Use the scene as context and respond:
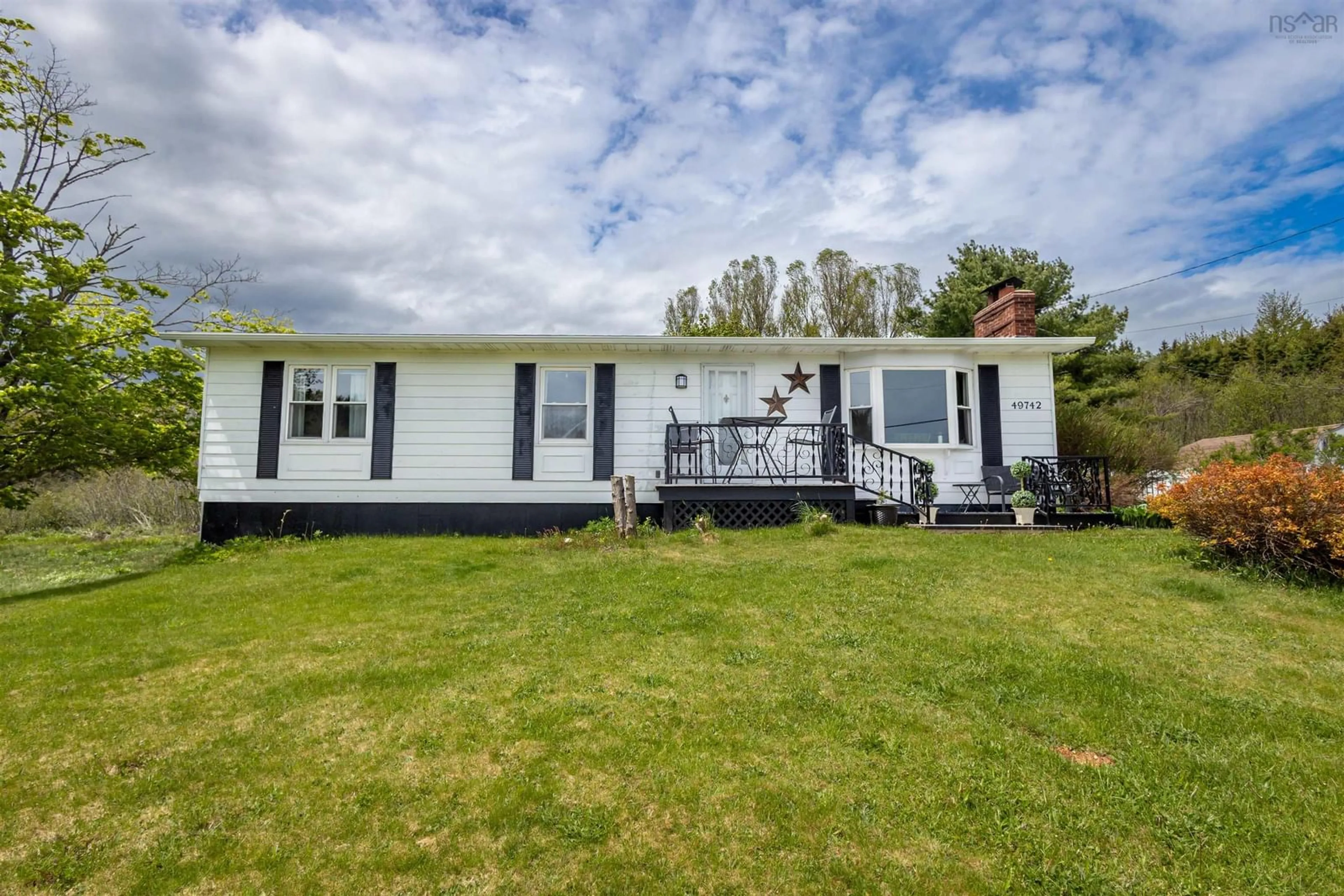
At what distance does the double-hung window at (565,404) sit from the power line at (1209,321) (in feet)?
79.6

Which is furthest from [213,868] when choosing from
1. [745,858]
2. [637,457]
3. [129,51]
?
[129,51]

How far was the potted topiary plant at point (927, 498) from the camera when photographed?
9109mm

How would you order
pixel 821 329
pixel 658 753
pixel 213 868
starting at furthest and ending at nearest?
1. pixel 821 329
2. pixel 658 753
3. pixel 213 868

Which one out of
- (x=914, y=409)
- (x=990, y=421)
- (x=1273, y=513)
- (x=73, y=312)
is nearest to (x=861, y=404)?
(x=914, y=409)

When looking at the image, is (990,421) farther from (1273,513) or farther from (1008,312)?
(1273,513)

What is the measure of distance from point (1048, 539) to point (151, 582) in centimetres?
1082

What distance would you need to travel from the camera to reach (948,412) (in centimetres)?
1038

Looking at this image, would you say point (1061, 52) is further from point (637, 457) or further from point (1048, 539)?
point (637, 457)

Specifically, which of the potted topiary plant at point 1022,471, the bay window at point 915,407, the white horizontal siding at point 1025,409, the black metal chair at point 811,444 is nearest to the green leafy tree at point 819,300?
the white horizontal siding at point 1025,409

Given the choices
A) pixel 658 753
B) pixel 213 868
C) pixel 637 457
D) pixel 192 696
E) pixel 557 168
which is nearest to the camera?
pixel 213 868

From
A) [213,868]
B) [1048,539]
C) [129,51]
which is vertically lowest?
[213,868]

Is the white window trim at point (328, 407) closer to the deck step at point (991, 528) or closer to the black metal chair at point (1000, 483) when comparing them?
the deck step at point (991, 528)

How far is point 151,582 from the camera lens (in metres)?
7.19

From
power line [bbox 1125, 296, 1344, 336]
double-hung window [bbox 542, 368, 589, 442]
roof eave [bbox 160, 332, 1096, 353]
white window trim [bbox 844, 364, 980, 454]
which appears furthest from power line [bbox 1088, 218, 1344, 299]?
double-hung window [bbox 542, 368, 589, 442]
